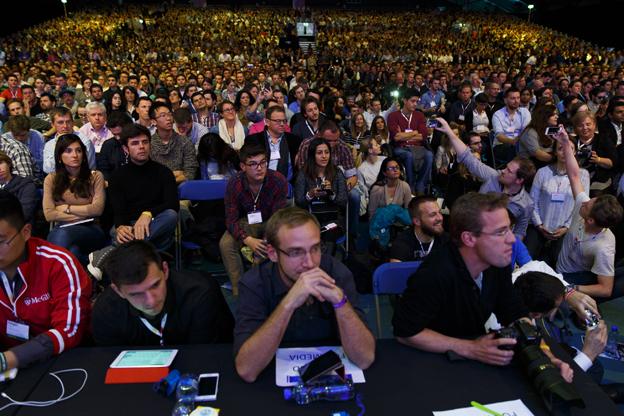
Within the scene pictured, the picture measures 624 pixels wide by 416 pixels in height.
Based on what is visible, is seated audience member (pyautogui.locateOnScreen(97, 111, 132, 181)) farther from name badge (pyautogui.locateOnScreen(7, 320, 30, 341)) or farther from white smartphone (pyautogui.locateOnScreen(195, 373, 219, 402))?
white smartphone (pyautogui.locateOnScreen(195, 373, 219, 402))

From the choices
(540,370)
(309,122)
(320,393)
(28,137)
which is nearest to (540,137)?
(309,122)

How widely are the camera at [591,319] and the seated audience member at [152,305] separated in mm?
1707

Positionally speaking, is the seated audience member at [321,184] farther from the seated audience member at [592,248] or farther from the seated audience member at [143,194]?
the seated audience member at [592,248]

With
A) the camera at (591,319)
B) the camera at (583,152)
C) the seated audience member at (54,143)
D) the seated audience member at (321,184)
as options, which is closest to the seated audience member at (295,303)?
the camera at (591,319)

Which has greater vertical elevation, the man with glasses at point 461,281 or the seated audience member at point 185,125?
the seated audience member at point 185,125

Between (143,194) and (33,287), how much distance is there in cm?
158

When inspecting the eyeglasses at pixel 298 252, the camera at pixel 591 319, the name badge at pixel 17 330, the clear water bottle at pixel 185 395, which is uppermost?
the eyeglasses at pixel 298 252

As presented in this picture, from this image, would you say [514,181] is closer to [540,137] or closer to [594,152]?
[540,137]

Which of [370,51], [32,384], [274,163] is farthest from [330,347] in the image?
[370,51]

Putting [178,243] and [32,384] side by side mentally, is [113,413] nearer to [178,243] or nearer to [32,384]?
[32,384]

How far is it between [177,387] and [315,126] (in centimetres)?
427

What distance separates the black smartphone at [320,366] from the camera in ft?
4.42

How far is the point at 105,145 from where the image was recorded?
4.29m

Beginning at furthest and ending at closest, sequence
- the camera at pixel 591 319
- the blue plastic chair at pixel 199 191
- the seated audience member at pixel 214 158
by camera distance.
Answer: the seated audience member at pixel 214 158, the blue plastic chair at pixel 199 191, the camera at pixel 591 319
